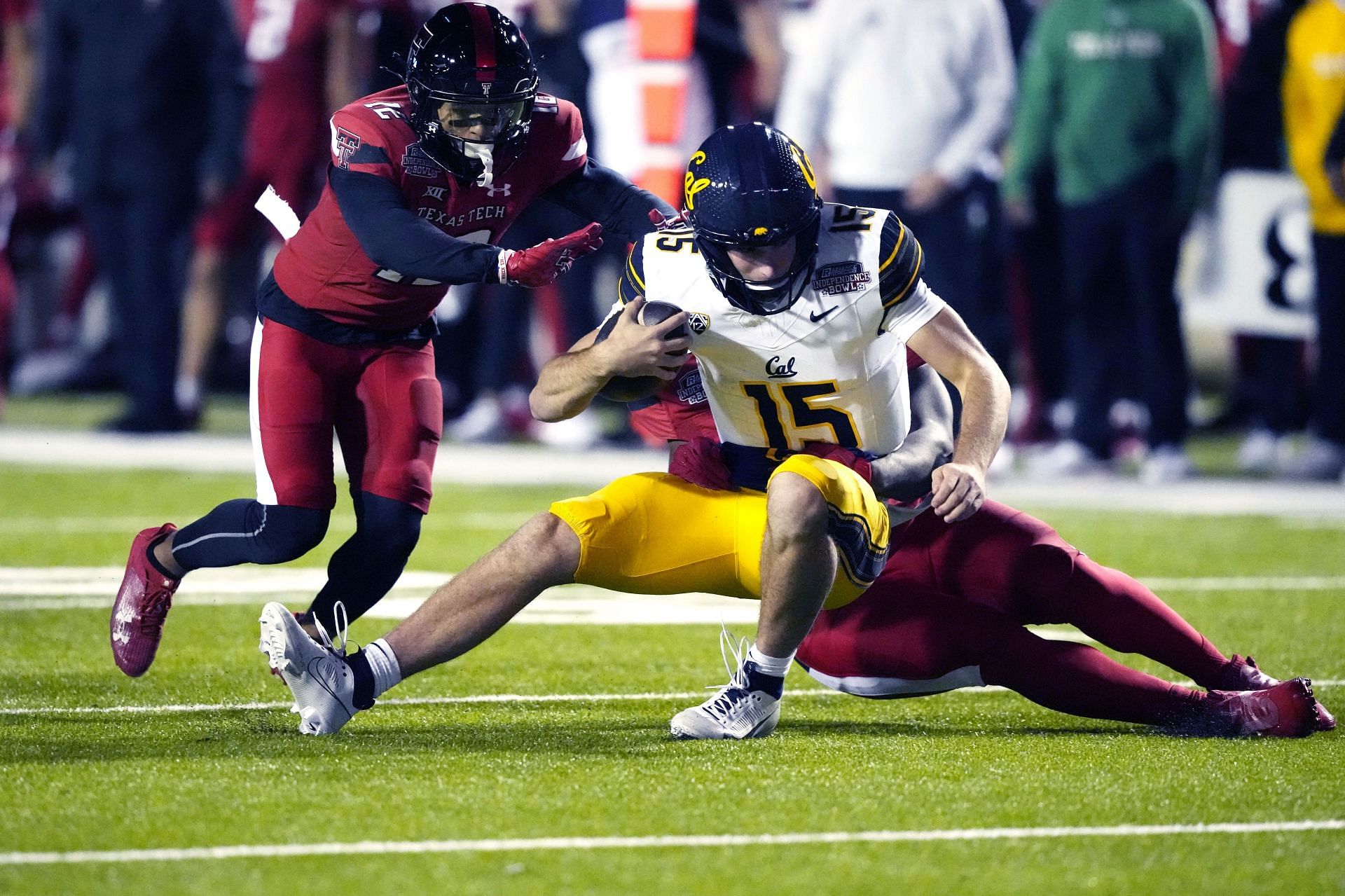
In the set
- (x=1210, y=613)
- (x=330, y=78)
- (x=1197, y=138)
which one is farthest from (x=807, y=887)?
(x=330, y=78)

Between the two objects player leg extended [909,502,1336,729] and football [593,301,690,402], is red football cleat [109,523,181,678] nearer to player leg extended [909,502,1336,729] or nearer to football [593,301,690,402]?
football [593,301,690,402]

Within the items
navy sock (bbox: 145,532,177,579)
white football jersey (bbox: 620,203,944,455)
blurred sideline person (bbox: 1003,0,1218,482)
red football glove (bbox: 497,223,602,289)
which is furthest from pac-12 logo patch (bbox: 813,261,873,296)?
blurred sideline person (bbox: 1003,0,1218,482)

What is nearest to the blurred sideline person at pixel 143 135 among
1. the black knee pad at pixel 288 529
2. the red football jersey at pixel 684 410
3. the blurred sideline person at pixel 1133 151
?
the blurred sideline person at pixel 1133 151

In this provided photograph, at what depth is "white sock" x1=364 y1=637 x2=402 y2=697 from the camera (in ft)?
13.9

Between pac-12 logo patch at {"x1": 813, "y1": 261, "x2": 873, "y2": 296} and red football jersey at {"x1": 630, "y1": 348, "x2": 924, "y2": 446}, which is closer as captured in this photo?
pac-12 logo patch at {"x1": 813, "y1": 261, "x2": 873, "y2": 296}

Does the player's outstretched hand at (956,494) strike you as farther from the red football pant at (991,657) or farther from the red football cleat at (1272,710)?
the red football cleat at (1272,710)

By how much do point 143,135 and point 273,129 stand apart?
0.65 metres

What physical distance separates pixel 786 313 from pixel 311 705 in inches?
50.1

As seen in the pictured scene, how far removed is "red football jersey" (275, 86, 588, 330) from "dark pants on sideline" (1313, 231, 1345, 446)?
16.6 feet

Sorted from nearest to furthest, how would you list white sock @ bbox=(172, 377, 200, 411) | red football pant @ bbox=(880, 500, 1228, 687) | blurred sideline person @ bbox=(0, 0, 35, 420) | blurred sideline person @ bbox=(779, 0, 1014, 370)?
1. red football pant @ bbox=(880, 500, 1228, 687)
2. blurred sideline person @ bbox=(779, 0, 1014, 370)
3. blurred sideline person @ bbox=(0, 0, 35, 420)
4. white sock @ bbox=(172, 377, 200, 411)

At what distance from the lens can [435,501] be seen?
8.55 metres

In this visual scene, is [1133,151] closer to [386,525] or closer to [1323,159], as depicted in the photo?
[1323,159]

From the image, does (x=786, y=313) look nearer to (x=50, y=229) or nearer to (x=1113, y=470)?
(x=1113, y=470)

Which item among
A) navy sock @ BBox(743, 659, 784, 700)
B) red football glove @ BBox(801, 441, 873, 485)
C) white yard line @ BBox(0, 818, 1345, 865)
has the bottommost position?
navy sock @ BBox(743, 659, 784, 700)
